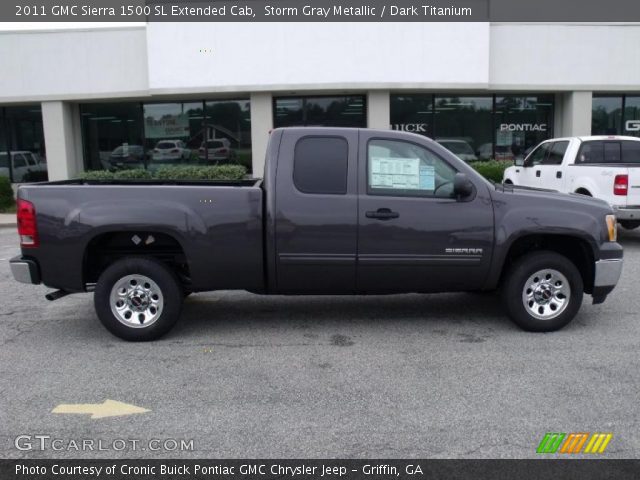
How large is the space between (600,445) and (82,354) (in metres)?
4.18

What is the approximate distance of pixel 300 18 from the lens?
16781 mm

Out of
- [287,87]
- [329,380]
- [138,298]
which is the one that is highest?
[287,87]

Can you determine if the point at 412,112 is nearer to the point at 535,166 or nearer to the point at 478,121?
the point at 478,121

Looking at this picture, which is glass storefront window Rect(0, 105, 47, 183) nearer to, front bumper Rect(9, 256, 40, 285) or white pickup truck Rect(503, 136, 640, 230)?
white pickup truck Rect(503, 136, 640, 230)

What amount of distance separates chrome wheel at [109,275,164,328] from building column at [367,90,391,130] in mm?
12849

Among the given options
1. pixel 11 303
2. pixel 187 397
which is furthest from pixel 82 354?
pixel 11 303

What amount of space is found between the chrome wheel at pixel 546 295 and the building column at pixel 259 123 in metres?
12.7

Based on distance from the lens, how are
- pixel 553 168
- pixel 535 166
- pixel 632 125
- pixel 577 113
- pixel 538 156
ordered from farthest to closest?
pixel 632 125 → pixel 577 113 → pixel 538 156 → pixel 535 166 → pixel 553 168

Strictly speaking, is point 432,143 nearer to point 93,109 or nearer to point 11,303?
point 11,303

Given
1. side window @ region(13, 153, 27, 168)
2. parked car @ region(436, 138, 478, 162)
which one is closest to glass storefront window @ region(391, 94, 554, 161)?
parked car @ region(436, 138, 478, 162)

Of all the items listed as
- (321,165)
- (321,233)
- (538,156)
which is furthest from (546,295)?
(538,156)

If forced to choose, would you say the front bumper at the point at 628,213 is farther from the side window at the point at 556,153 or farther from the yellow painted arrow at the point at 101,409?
the yellow painted arrow at the point at 101,409

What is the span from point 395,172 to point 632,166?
6.24 m

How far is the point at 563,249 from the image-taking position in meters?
6.07
